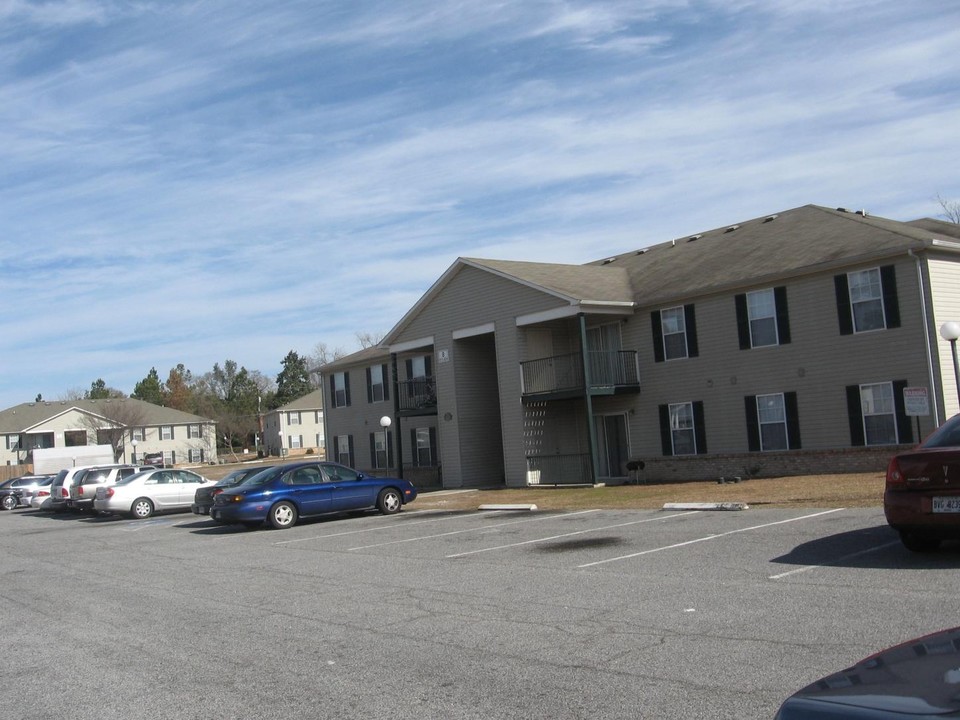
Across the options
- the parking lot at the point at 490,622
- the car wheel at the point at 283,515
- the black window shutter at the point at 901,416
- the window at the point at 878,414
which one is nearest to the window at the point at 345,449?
the car wheel at the point at 283,515

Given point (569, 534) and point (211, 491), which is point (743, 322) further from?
point (211, 491)

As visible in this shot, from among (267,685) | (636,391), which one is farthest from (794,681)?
(636,391)

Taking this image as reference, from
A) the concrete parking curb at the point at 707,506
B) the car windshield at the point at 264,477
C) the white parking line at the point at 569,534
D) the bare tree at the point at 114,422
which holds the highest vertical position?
the bare tree at the point at 114,422

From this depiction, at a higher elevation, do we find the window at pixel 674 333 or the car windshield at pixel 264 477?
the window at pixel 674 333

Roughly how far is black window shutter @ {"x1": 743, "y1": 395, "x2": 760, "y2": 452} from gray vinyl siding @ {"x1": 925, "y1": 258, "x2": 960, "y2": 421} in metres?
4.68

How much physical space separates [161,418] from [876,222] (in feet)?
227

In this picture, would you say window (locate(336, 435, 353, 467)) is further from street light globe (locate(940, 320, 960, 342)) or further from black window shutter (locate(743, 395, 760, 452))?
street light globe (locate(940, 320, 960, 342))

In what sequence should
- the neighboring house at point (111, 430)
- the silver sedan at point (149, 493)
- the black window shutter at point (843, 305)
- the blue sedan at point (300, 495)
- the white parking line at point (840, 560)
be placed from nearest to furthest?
the white parking line at point (840, 560) → the blue sedan at point (300, 495) → the black window shutter at point (843, 305) → the silver sedan at point (149, 493) → the neighboring house at point (111, 430)

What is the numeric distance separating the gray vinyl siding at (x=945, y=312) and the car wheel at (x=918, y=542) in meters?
12.5

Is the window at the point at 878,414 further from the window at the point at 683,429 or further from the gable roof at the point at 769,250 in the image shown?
the window at the point at 683,429

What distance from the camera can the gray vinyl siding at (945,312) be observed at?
71.0 feet

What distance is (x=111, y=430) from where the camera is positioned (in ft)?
251

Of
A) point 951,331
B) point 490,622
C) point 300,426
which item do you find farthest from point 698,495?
point 300,426

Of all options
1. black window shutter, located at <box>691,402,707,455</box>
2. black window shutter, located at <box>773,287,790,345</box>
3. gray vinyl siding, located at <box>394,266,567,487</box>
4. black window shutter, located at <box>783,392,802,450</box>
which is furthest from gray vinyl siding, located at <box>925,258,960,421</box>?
gray vinyl siding, located at <box>394,266,567,487</box>
